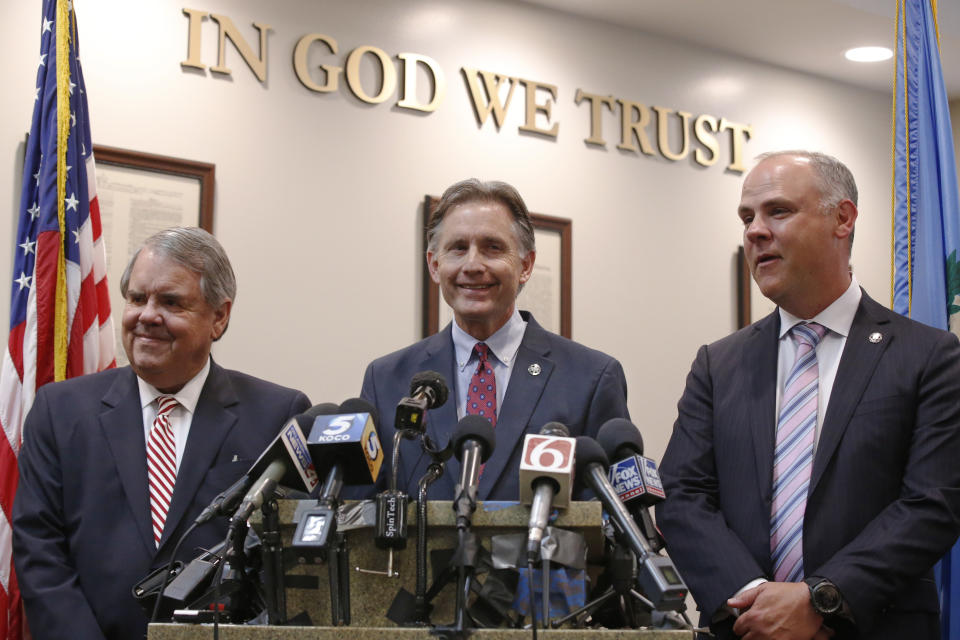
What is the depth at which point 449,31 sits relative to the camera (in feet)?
16.1

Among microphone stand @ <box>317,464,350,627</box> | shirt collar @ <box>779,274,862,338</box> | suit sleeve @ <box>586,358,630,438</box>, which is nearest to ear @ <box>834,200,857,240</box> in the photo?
shirt collar @ <box>779,274,862,338</box>

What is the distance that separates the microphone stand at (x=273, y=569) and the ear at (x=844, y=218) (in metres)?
1.67

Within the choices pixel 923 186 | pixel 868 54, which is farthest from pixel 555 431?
pixel 868 54

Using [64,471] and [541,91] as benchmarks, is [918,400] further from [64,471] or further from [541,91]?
[541,91]

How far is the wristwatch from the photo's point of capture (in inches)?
91.3

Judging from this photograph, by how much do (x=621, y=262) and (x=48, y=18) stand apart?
299cm

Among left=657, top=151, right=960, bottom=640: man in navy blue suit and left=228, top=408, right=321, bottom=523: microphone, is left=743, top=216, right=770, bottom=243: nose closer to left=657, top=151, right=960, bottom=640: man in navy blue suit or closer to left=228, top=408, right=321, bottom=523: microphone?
left=657, top=151, right=960, bottom=640: man in navy blue suit

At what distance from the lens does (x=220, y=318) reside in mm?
2912

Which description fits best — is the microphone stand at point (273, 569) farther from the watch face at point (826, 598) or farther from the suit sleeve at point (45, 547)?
the watch face at point (826, 598)

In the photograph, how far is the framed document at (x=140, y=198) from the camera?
399 centimetres

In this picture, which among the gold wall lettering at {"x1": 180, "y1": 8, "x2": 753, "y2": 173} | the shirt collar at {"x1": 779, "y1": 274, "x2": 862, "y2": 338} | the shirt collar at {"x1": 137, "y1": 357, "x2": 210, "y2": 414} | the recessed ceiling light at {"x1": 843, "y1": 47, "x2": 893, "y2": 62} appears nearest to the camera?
the shirt collar at {"x1": 779, "y1": 274, "x2": 862, "y2": 338}

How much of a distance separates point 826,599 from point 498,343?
1015 mm

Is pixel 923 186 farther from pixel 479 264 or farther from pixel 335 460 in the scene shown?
pixel 335 460

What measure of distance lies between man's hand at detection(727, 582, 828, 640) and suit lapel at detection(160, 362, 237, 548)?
134cm
